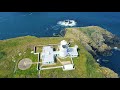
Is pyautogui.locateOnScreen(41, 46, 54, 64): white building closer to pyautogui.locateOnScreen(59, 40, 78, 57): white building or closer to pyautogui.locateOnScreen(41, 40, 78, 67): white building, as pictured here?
pyautogui.locateOnScreen(41, 40, 78, 67): white building

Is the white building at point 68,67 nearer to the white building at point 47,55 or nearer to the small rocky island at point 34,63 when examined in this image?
the small rocky island at point 34,63

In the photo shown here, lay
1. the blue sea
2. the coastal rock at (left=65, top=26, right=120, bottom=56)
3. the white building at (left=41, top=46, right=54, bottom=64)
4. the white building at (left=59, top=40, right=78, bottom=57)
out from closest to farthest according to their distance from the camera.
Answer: the white building at (left=41, top=46, right=54, bottom=64), the white building at (left=59, top=40, right=78, bottom=57), the coastal rock at (left=65, top=26, right=120, bottom=56), the blue sea

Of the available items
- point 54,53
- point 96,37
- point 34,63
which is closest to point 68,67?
point 54,53

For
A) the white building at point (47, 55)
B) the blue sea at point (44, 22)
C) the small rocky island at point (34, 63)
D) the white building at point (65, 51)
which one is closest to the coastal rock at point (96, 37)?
the small rocky island at point (34, 63)

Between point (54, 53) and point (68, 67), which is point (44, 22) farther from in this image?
point (68, 67)

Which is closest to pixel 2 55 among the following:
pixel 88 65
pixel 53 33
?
pixel 88 65

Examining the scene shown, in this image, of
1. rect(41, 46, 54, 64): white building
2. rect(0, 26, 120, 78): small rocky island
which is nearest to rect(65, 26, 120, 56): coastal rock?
rect(0, 26, 120, 78): small rocky island
